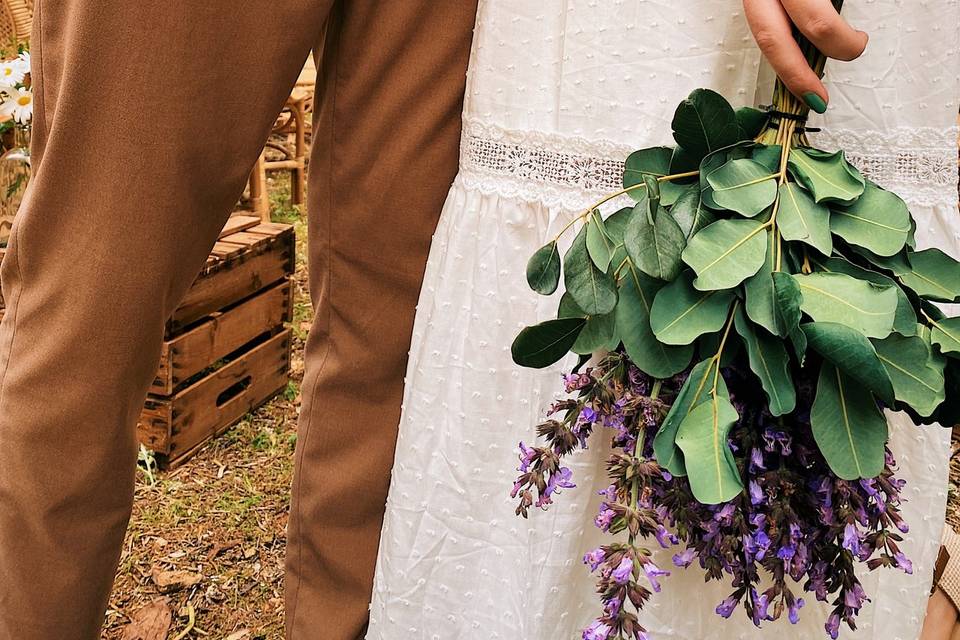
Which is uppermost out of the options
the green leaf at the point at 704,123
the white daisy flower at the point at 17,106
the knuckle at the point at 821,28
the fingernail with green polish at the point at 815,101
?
the knuckle at the point at 821,28

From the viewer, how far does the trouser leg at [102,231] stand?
83 cm

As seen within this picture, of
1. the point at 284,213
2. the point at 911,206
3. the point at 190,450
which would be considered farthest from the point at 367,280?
the point at 284,213

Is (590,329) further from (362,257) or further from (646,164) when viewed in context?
(362,257)

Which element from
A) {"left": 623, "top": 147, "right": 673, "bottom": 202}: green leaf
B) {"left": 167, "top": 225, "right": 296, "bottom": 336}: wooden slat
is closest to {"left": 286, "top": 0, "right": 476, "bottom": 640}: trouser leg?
{"left": 623, "top": 147, "right": 673, "bottom": 202}: green leaf

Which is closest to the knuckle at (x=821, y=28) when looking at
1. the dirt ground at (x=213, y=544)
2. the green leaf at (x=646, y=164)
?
the green leaf at (x=646, y=164)

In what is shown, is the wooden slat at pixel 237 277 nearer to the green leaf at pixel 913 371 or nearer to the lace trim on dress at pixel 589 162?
the lace trim on dress at pixel 589 162

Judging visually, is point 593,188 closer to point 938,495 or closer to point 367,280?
point 367,280

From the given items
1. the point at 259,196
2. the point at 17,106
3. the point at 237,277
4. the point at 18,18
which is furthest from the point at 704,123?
the point at 18,18

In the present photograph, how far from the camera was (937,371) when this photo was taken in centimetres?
63

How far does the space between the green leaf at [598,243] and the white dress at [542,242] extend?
6.3 inches

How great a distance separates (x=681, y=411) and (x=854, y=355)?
120 mm

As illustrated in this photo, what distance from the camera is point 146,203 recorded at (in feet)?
2.82

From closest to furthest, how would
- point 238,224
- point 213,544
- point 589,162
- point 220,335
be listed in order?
point 589,162
point 213,544
point 220,335
point 238,224

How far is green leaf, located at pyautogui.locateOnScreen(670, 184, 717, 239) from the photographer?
0.68m
